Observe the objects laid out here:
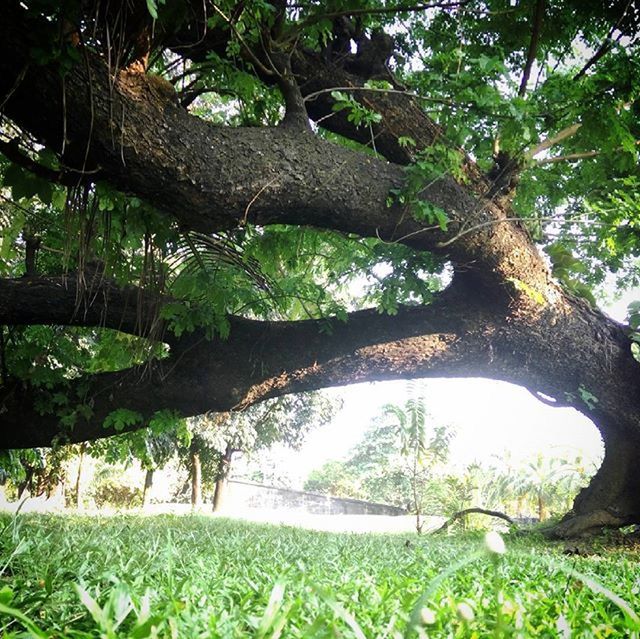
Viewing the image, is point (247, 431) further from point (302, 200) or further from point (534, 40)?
point (534, 40)

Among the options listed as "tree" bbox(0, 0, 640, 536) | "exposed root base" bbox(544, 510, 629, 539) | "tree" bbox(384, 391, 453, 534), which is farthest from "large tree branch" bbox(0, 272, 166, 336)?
"tree" bbox(384, 391, 453, 534)

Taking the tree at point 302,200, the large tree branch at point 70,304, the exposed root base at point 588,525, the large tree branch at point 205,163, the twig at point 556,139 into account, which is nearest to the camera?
the large tree branch at point 205,163

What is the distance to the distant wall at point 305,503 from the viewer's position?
23019 millimetres

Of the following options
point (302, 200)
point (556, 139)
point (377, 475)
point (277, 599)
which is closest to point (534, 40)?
point (556, 139)

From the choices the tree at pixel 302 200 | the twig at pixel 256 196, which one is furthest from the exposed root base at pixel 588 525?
the twig at pixel 256 196

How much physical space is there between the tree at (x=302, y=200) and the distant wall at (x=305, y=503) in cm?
1899

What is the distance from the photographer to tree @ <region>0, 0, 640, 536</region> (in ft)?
8.15

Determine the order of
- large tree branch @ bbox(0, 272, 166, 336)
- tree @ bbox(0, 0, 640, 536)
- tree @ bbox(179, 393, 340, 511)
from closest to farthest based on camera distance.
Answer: tree @ bbox(0, 0, 640, 536)
large tree branch @ bbox(0, 272, 166, 336)
tree @ bbox(179, 393, 340, 511)

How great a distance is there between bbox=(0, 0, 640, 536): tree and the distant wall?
1899 cm

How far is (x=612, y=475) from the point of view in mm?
5590

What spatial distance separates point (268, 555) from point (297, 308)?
2781mm

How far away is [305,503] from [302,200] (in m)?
23.1

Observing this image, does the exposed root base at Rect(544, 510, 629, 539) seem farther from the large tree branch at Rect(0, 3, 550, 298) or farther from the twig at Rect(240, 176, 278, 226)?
the twig at Rect(240, 176, 278, 226)

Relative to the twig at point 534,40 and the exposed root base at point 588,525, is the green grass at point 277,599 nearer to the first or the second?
the twig at point 534,40
